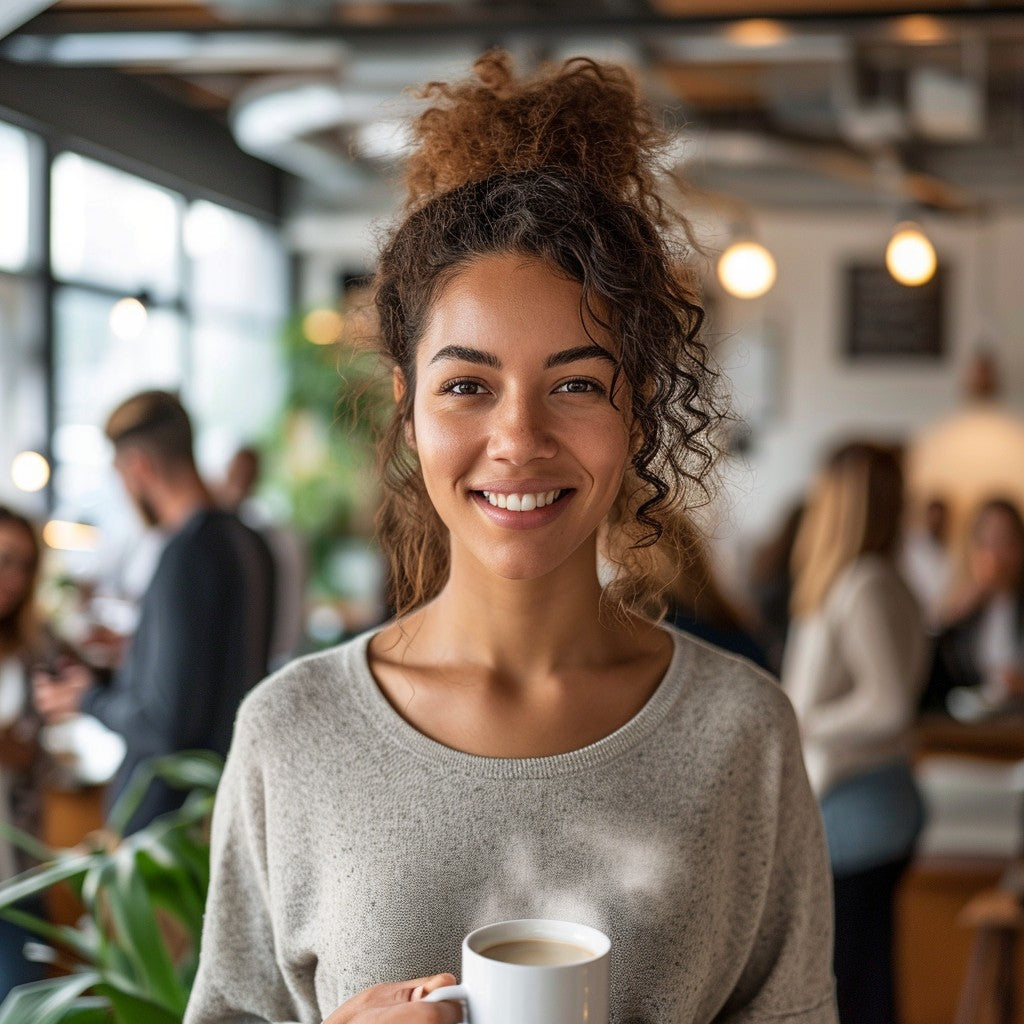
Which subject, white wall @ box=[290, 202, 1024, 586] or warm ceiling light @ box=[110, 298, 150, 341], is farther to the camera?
white wall @ box=[290, 202, 1024, 586]

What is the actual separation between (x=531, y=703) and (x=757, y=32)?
10.9ft

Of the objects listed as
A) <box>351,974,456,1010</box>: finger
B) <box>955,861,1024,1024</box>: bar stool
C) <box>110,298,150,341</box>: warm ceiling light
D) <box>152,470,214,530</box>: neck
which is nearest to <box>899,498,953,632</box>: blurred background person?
<box>955,861,1024,1024</box>: bar stool

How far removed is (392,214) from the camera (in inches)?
48.1

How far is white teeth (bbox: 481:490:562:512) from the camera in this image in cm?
102

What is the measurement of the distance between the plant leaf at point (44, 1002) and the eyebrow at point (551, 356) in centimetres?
93

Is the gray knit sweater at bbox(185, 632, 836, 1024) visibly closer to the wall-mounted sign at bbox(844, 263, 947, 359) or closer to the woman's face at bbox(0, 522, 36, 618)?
the woman's face at bbox(0, 522, 36, 618)

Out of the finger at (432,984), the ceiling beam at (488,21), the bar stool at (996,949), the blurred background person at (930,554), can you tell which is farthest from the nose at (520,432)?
the blurred background person at (930,554)

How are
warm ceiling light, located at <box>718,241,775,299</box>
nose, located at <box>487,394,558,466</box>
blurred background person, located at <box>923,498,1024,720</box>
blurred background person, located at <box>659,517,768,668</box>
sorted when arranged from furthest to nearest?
1. warm ceiling light, located at <box>718,241,775,299</box>
2. blurred background person, located at <box>923,498,1024,720</box>
3. blurred background person, located at <box>659,517,768,668</box>
4. nose, located at <box>487,394,558,466</box>

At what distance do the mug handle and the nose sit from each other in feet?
1.22

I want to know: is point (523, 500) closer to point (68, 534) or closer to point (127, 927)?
point (127, 927)

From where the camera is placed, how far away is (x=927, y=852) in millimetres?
4668

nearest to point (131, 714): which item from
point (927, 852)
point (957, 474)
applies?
point (927, 852)

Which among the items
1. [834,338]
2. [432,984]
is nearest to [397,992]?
[432,984]

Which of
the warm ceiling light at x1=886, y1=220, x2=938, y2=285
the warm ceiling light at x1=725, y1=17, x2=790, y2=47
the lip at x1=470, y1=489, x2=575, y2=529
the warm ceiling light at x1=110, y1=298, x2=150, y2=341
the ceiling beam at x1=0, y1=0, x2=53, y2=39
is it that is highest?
the warm ceiling light at x1=725, y1=17, x2=790, y2=47
